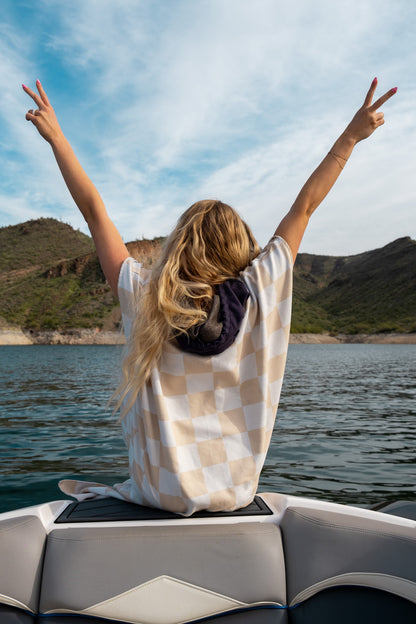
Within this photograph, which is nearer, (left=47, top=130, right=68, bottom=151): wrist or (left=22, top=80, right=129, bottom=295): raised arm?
(left=22, top=80, right=129, bottom=295): raised arm

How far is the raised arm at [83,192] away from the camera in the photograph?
6.55 ft

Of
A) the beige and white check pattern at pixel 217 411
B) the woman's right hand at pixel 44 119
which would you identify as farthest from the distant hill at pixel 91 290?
the beige and white check pattern at pixel 217 411

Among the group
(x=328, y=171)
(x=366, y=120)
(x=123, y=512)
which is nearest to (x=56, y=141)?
(x=328, y=171)

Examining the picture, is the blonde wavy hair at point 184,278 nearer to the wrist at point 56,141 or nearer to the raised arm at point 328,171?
the raised arm at point 328,171

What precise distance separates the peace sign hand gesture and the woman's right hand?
4.28 feet

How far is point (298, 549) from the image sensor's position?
1.77m

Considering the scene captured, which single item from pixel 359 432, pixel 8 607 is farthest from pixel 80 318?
pixel 8 607

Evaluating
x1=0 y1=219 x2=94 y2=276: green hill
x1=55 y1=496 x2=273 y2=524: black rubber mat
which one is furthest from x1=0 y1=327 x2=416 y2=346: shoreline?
x1=55 y1=496 x2=273 y2=524: black rubber mat

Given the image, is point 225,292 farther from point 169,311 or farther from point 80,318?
point 80,318

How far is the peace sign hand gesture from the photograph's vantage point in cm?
218

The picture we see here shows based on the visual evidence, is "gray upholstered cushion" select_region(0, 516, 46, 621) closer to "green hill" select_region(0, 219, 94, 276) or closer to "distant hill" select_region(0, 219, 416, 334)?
"distant hill" select_region(0, 219, 416, 334)

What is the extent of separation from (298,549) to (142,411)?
744 mm

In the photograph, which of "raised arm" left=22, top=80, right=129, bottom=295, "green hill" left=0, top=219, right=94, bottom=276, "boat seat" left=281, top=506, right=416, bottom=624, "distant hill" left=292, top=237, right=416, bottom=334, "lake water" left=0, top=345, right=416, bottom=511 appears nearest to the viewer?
"boat seat" left=281, top=506, right=416, bottom=624

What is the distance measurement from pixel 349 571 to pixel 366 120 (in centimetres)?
181
